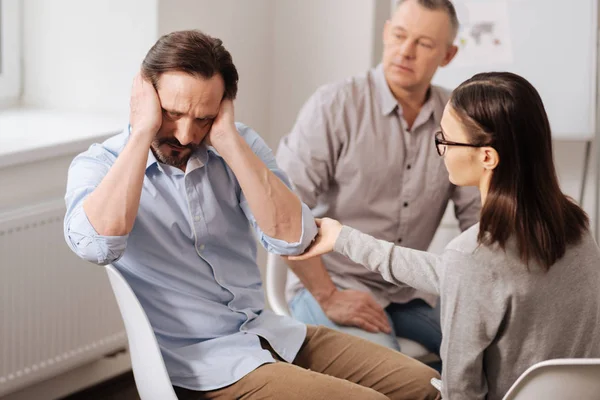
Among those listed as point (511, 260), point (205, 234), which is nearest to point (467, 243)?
point (511, 260)

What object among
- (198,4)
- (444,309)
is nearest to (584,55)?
(198,4)

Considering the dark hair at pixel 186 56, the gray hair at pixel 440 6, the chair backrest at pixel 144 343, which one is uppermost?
the gray hair at pixel 440 6

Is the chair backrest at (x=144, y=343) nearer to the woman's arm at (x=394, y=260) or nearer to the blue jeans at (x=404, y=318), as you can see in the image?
the woman's arm at (x=394, y=260)

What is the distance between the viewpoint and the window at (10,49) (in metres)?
3.00

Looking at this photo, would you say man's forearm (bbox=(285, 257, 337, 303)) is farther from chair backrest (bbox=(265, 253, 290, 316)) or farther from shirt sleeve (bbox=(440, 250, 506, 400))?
shirt sleeve (bbox=(440, 250, 506, 400))

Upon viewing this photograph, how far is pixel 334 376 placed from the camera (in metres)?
2.04

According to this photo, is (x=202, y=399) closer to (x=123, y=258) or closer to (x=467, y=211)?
(x=123, y=258)

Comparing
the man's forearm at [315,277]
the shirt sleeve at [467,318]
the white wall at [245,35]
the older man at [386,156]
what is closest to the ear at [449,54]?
the older man at [386,156]

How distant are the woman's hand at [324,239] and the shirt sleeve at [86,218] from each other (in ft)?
1.46

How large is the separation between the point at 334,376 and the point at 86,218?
0.66 metres

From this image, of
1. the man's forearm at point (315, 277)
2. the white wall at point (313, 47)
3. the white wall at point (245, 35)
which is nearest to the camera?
the man's forearm at point (315, 277)

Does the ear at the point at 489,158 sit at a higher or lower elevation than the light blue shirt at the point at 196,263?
higher

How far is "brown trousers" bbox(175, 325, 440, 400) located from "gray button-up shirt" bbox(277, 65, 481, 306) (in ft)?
1.82

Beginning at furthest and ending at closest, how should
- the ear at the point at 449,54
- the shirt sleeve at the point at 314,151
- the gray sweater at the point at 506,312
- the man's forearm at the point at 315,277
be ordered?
the ear at the point at 449,54
the shirt sleeve at the point at 314,151
the man's forearm at the point at 315,277
the gray sweater at the point at 506,312
